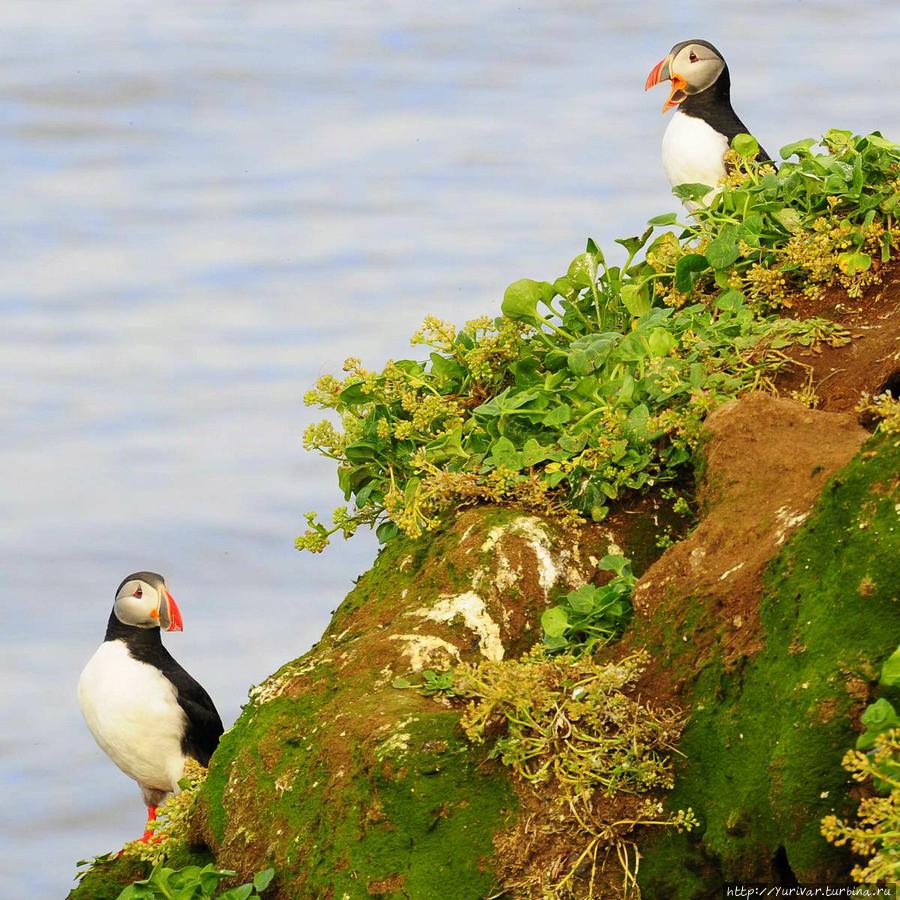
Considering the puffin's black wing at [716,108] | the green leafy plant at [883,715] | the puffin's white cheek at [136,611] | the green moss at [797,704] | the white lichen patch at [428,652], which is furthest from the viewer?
the puffin's black wing at [716,108]

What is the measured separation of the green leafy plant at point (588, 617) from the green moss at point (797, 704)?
0.50m

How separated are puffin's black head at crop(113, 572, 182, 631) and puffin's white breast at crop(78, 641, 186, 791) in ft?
0.50

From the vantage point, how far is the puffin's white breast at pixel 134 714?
798cm

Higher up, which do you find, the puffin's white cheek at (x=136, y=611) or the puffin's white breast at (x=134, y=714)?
the puffin's white cheek at (x=136, y=611)

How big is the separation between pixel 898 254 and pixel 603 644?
207 cm

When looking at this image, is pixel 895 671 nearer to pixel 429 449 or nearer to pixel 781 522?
pixel 781 522

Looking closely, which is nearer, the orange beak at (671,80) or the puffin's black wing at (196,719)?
the puffin's black wing at (196,719)

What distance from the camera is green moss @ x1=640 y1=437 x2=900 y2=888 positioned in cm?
365

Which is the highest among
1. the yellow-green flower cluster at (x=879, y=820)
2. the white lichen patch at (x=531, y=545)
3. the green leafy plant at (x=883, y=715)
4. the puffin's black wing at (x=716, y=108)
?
the puffin's black wing at (x=716, y=108)

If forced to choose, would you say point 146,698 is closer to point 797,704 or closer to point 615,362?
point 615,362

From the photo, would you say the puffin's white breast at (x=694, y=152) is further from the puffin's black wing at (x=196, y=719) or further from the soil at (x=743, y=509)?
the soil at (x=743, y=509)

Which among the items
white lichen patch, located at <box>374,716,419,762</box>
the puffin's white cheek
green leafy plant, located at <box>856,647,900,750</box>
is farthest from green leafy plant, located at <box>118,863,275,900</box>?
the puffin's white cheek

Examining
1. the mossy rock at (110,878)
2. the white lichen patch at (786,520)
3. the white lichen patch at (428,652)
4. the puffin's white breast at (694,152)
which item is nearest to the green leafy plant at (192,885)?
the mossy rock at (110,878)

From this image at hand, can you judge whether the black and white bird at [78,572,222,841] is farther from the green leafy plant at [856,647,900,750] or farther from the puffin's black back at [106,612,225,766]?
the green leafy plant at [856,647,900,750]
